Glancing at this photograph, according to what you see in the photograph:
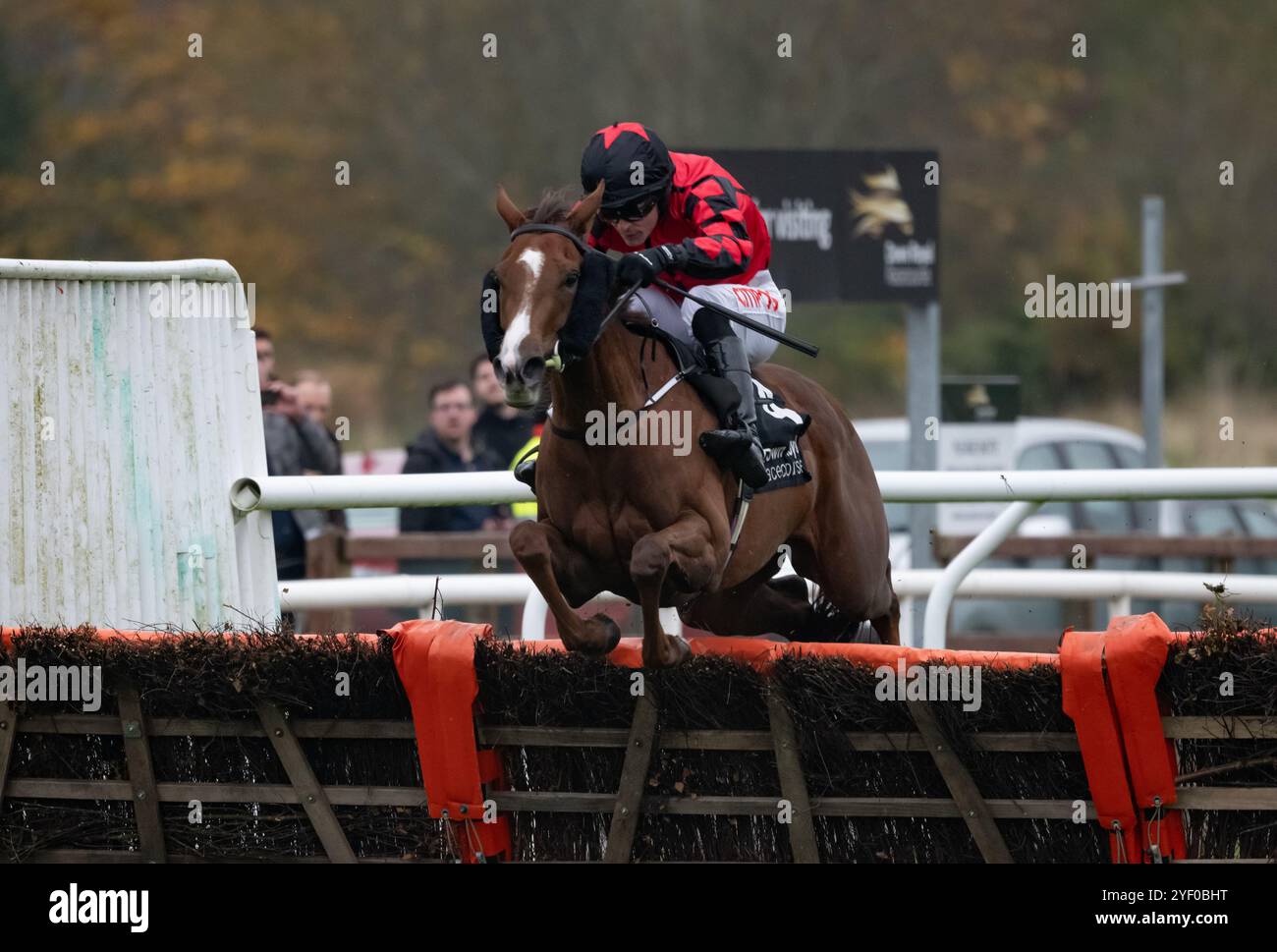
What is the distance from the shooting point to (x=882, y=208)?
8398mm

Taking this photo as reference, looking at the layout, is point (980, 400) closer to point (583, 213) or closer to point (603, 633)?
point (583, 213)

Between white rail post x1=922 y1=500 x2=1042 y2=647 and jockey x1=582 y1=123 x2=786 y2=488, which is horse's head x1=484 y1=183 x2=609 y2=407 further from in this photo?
white rail post x1=922 y1=500 x2=1042 y2=647

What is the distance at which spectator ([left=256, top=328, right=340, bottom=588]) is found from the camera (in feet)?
26.6

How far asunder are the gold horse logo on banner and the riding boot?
3.33 m

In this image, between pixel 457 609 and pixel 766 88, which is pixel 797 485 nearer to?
pixel 457 609

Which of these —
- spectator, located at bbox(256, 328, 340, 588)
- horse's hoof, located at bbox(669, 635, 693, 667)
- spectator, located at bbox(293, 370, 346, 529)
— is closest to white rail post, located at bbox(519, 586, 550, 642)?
horse's hoof, located at bbox(669, 635, 693, 667)

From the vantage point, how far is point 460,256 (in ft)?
82.6

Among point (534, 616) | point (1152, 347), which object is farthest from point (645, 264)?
point (1152, 347)

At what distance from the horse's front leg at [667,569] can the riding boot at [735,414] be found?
0.83ft

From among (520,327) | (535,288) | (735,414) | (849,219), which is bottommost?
(735,414)

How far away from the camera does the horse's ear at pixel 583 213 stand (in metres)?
4.54

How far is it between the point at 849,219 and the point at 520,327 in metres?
4.44
